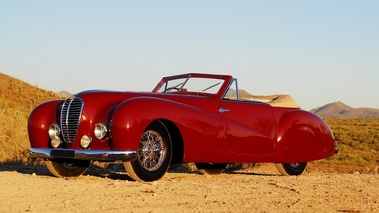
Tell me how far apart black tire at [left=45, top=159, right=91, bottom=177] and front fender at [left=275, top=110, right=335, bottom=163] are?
3123 mm

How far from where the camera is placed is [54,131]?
8.41 metres

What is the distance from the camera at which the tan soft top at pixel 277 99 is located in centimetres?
1045

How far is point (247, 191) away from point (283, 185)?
0.82m

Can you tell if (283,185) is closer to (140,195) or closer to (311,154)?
(140,195)

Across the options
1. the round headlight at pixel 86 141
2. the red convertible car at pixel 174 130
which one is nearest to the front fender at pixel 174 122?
the red convertible car at pixel 174 130

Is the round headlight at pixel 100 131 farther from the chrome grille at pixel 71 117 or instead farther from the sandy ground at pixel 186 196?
the sandy ground at pixel 186 196

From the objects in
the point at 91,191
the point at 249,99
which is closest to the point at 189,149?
the point at 91,191

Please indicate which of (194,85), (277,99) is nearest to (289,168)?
(277,99)

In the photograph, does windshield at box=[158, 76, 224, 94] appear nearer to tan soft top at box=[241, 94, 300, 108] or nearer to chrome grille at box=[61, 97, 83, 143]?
tan soft top at box=[241, 94, 300, 108]

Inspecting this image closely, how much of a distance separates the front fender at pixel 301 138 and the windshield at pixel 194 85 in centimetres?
126

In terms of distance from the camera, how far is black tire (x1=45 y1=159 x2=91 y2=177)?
28.9ft

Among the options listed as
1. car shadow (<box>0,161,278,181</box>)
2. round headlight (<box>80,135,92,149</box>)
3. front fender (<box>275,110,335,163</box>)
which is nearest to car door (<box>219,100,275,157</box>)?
front fender (<box>275,110,335,163</box>)

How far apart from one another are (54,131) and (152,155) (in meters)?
1.45

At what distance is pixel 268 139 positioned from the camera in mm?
9773
